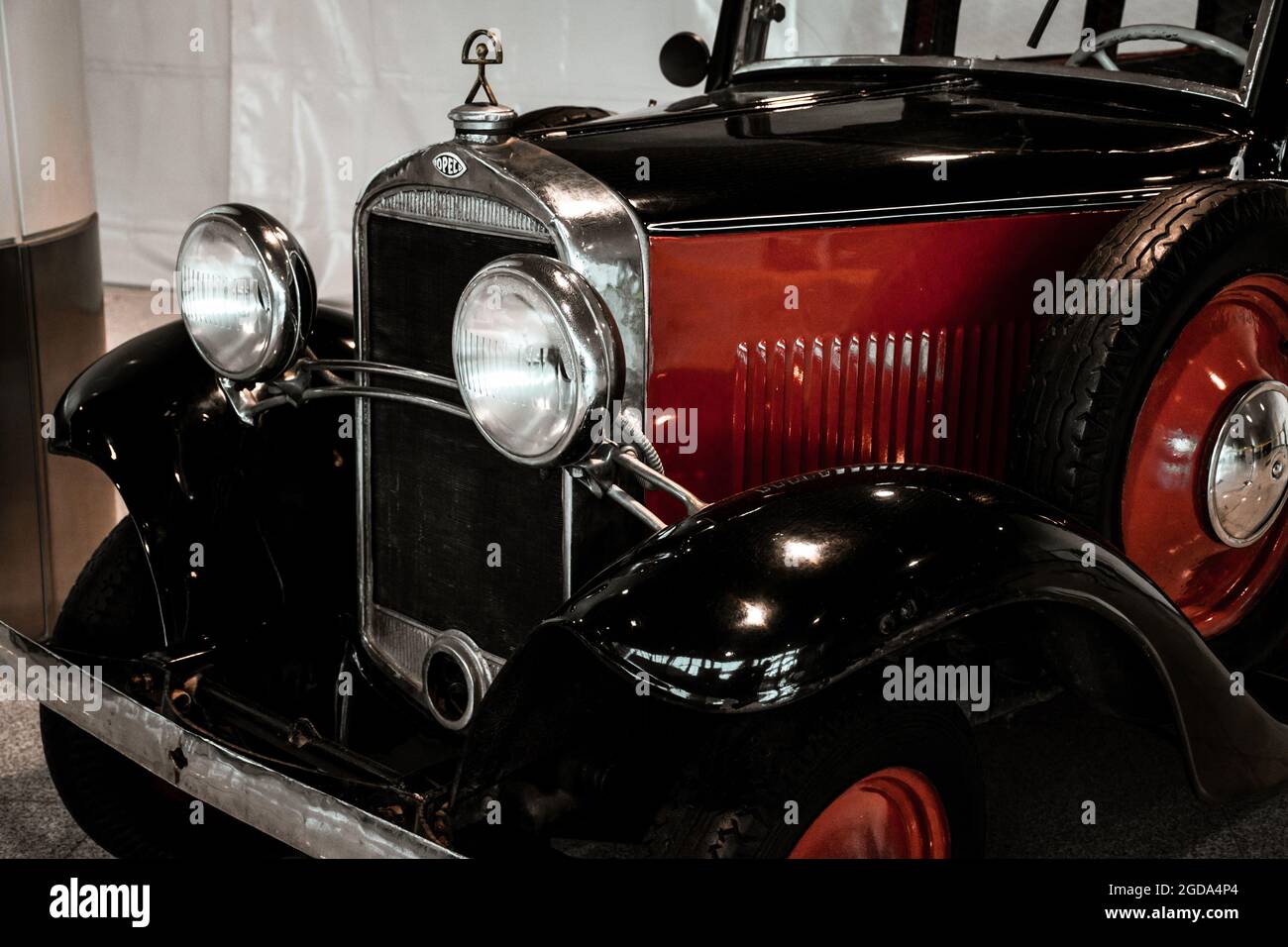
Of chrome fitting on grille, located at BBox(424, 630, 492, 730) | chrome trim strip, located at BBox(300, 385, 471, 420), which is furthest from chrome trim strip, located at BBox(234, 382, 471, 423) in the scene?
chrome fitting on grille, located at BBox(424, 630, 492, 730)

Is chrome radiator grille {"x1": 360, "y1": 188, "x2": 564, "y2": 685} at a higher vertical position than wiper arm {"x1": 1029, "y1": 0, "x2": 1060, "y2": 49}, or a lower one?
lower

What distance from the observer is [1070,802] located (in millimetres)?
2555

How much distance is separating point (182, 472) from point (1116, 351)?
57.9 inches

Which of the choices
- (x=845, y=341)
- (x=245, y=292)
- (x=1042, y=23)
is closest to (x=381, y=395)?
(x=245, y=292)

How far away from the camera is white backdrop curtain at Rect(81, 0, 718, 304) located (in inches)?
243

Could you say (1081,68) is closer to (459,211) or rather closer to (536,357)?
(459,211)

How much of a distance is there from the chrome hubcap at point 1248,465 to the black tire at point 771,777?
84cm

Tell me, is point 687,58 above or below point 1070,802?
above

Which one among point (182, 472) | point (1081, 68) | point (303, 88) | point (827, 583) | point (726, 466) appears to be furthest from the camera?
point (303, 88)

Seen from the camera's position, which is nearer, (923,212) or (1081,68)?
(923,212)

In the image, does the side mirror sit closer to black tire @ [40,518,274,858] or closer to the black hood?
the black hood

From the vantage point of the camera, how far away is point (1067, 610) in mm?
1685

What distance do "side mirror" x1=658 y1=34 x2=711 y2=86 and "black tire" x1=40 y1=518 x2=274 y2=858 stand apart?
1580 millimetres
